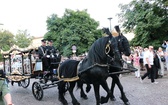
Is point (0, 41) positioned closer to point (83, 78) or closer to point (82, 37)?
point (82, 37)

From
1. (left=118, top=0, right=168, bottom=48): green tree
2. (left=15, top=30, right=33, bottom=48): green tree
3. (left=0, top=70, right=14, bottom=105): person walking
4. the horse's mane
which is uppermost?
(left=15, top=30, right=33, bottom=48): green tree

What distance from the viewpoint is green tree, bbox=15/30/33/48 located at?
58.4 m

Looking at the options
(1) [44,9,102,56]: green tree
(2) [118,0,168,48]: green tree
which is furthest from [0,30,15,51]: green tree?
(2) [118,0,168,48]: green tree

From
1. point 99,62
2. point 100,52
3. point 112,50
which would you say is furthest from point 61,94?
point 112,50

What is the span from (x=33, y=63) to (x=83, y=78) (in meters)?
3.46

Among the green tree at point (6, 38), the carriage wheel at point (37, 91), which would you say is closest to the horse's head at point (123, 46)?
the carriage wheel at point (37, 91)

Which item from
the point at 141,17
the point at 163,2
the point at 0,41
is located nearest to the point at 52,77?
the point at 141,17

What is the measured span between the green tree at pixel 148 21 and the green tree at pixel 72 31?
13708 mm

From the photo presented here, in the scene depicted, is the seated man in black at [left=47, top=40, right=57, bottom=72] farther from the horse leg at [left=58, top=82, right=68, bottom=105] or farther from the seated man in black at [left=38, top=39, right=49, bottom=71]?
the horse leg at [left=58, top=82, right=68, bottom=105]

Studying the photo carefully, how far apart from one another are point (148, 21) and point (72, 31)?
16924 millimetres

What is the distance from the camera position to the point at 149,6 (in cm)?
2055

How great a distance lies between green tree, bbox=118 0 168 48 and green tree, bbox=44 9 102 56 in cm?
1371

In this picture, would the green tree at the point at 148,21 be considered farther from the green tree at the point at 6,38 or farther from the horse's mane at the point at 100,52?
the green tree at the point at 6,38

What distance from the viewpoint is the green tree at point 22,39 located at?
58.4m
